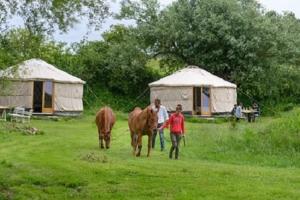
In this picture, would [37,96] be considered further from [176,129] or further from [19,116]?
[176,129]

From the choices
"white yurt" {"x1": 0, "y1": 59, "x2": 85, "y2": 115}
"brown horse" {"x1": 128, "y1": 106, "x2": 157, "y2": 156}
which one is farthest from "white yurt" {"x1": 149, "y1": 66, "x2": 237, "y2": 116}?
"brown horse" {"x1": 128, "y1": 106, "x2": 157, "y2": 156}

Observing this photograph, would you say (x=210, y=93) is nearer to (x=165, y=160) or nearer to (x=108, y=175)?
(x=165, y=160)

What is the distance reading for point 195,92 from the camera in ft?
114

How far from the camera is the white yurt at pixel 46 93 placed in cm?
3161

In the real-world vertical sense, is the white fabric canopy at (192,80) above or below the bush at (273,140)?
above

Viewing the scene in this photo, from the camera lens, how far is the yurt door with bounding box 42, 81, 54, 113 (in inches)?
1268

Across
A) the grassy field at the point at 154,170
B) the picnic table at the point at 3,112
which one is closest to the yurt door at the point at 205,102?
the picnic table at the point at 3,112

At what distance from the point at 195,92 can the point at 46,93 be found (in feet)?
27.2

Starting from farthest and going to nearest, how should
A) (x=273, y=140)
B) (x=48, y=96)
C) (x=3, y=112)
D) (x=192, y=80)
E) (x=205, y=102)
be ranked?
1. (x=205, y=102)
2. (x=192, y=80)
3. (x=48, y=96)
4. (x=3, y=112)
5. (x=273, y=140)

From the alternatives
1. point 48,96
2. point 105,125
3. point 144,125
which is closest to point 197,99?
point 48,96

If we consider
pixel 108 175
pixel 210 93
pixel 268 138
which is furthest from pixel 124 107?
pixel 108 175

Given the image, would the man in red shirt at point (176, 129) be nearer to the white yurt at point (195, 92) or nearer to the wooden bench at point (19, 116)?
the wooden bench at point (19, 116)

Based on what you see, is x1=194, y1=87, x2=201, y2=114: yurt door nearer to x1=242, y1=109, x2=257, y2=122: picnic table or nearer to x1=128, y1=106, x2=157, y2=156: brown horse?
x1=242, y1=109, x2=257, y2=122: picnic table

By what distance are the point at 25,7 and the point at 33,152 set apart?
5832mm
